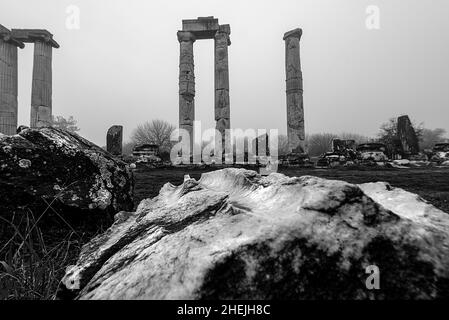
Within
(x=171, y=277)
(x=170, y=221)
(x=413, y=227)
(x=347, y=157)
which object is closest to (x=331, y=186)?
(x=413, y=227)

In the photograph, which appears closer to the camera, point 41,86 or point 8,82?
point 8,82

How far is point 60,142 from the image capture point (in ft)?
6.70

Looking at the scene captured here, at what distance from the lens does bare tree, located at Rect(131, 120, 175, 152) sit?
36781mm

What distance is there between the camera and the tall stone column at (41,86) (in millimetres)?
17344

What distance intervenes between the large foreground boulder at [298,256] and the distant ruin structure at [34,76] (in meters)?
19.5

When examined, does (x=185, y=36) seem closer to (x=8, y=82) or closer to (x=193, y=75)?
(x=193, y=75)

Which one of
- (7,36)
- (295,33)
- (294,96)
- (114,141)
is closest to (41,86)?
(7,36)

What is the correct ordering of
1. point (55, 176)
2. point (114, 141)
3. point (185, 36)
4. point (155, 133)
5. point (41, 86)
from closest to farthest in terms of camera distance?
1. point (55, 176)
2. point (114, 141)
3. point (185, 36)
4. point (41, 86)
5. point (155, 133)

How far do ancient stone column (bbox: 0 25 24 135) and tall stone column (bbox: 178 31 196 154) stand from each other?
406 inches

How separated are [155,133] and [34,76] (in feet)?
66.1

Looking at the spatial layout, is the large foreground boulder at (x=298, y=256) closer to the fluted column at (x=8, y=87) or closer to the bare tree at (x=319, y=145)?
the fluted column at (x=8, y=87)

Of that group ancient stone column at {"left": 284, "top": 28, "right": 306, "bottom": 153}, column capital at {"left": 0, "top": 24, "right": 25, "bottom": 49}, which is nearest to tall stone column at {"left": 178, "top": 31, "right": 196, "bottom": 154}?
ancient stone column at {"left": 284, "top": 28, "right": 306, "bottom": 153}

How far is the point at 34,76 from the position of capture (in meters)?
17.8
